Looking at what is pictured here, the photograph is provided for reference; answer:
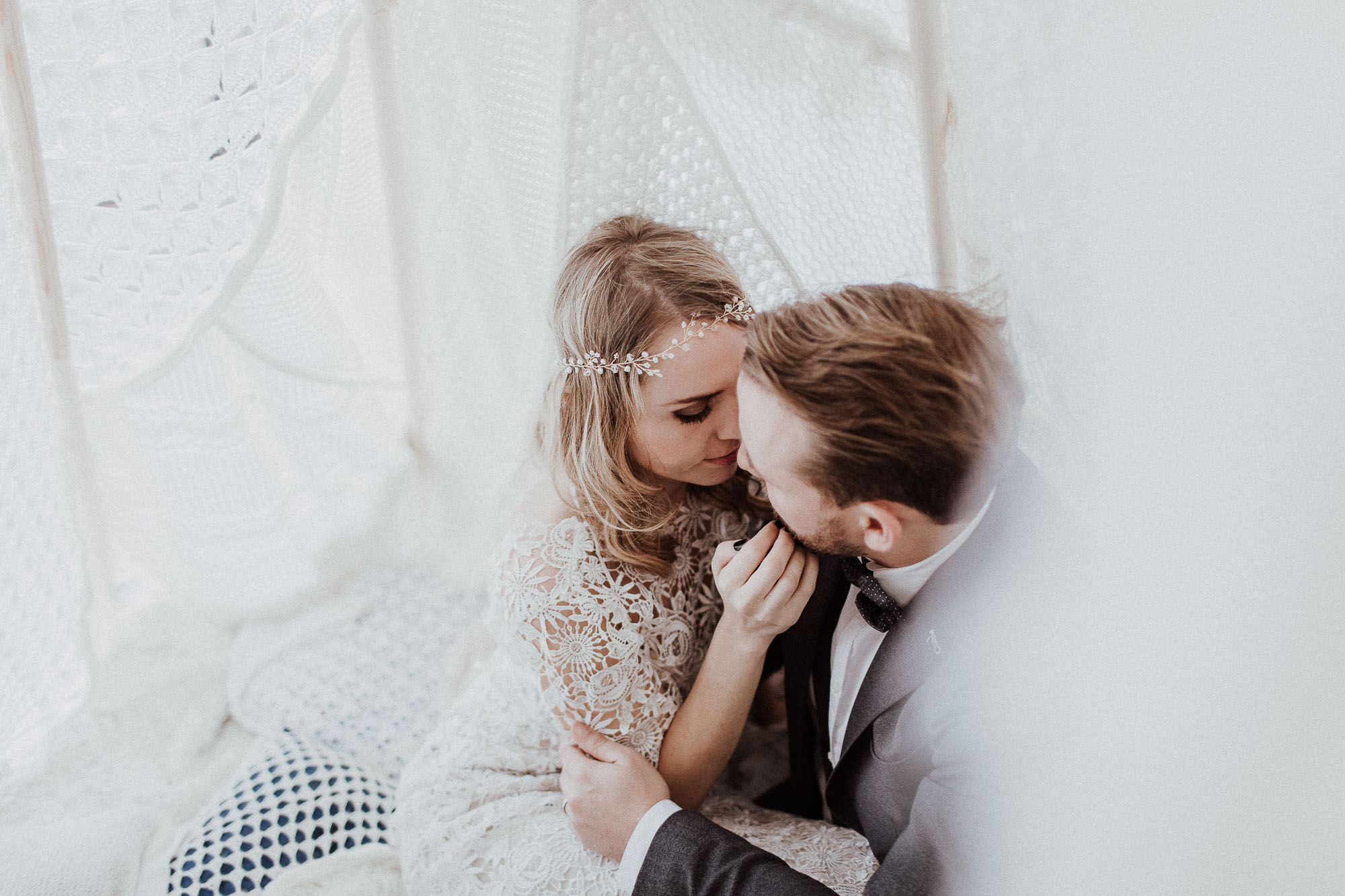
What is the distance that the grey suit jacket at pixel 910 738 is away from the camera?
79cm

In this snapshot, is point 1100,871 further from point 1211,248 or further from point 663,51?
point 663,51

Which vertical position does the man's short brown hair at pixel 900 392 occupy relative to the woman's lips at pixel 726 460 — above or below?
above

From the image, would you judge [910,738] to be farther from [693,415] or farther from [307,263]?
[307,263]

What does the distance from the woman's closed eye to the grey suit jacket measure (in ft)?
0.79

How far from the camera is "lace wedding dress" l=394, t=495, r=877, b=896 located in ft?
3.61

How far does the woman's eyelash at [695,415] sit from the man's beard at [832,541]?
187 millimetres

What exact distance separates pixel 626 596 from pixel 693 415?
0.88 feet

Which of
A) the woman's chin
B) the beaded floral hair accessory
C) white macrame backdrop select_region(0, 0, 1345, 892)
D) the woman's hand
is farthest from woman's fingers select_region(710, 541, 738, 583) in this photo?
white macrame backdrop select_region(0, 0, 1345, 892)

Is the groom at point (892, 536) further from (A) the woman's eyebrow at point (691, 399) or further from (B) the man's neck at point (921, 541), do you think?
(A) the woman's eyebrow at point (691, 399)

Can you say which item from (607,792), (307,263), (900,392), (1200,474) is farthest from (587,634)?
(307,263)

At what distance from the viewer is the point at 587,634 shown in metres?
1.12

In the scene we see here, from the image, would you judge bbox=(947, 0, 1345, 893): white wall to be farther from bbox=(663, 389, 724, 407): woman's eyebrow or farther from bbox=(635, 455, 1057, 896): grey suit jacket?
bbox=(663, 389, 724, 407): woman's eyebrow

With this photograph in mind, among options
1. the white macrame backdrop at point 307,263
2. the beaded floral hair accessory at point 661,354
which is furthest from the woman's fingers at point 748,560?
the white macrame backdrop at point 307,263

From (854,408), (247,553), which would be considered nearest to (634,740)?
(854,408)
